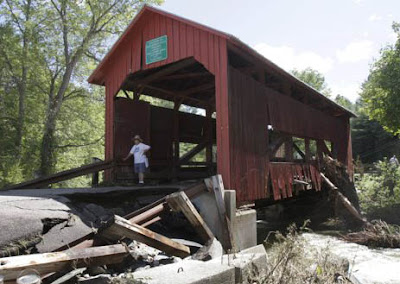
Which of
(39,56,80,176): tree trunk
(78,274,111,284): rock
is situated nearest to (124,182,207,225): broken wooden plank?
(78,274,111,284): rock

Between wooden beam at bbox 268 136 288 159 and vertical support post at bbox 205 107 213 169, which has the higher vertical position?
vertical support post at bbox 205 107 213 169

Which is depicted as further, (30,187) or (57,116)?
(57,116)

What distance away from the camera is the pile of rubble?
3393mm

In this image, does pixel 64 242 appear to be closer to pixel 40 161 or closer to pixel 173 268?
pixel 173 268

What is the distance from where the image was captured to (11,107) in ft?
63.8

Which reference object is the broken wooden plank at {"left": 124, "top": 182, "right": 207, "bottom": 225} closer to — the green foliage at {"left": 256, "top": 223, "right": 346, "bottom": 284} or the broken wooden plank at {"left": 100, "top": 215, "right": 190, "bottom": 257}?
A: the broken wooden plank at {"left": 100, "top": 215, "right": 190, "bottom": 257}

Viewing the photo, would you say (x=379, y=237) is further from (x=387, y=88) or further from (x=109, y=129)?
(x=109, y=129)

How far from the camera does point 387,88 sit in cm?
1373

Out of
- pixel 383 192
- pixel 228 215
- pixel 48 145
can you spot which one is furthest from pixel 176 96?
pixel 383 192

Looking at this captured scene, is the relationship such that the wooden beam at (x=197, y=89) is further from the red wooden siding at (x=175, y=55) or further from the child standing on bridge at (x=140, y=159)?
the child standing on bridge at (x=140, y=159)

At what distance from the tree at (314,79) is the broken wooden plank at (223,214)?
3804 cm

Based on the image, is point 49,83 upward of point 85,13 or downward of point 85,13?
downward

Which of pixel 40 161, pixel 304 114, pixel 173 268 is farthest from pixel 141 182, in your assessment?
pixel 40 161

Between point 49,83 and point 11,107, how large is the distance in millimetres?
2515
